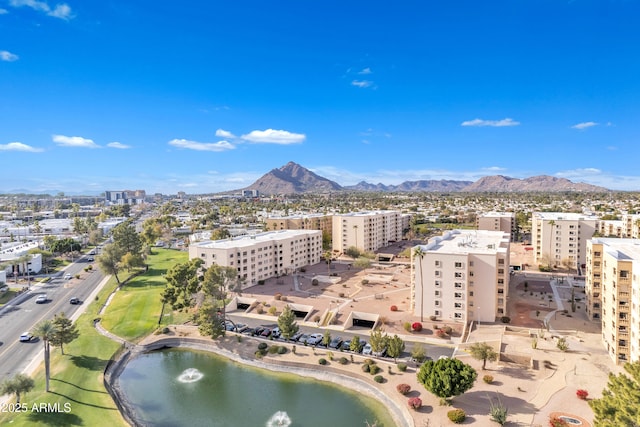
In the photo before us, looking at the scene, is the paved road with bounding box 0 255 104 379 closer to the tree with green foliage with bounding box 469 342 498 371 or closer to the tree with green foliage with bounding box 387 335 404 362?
the tree with green foliage with bounding box 387 335 404 362

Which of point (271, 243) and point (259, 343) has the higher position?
point (271, 243)

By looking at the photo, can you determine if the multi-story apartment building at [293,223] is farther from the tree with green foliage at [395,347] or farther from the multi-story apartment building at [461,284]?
the tree with green foliage at [395,347]

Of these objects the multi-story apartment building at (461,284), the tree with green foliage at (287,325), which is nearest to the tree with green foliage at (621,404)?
the multi-story apartment building at (461,284)

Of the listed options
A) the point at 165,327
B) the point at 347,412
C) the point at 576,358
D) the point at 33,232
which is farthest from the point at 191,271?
the point at 33,232

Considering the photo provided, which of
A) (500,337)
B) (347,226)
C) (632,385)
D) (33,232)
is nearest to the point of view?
(632,385)

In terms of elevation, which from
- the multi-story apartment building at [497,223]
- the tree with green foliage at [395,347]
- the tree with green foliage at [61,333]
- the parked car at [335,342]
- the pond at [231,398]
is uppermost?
the multi-story apartment building at [497,223]

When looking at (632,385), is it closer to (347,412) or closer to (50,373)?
(347,412)

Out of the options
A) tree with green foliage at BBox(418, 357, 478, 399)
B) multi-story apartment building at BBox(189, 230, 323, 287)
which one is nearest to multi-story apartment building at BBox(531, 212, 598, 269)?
multi-story apartment building at BBox(189, 230, 323, 287)
